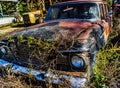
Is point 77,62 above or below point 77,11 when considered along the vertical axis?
below

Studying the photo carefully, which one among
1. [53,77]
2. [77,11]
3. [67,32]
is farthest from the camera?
[77,11]

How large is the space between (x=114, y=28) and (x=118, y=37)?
496mm

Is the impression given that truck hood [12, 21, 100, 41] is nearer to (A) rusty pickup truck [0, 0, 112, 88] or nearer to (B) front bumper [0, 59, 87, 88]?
(A) rusty pickup truck [0, 0, 112, 88]

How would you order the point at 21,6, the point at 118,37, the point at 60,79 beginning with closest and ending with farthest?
the point at 60,79
the point at 118,37
the point at 21,6

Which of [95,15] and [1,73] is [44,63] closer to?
[1,73]

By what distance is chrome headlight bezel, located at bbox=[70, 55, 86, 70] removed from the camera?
11.4ft

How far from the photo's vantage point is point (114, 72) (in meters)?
4.15

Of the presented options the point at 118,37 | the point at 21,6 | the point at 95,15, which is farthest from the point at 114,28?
the point at 21,6

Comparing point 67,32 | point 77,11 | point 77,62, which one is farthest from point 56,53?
point 77,11

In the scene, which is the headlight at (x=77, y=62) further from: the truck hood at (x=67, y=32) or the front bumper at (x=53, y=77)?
the truck hood at (x=67, y=32)

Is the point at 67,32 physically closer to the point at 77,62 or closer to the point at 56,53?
the point at 56,53

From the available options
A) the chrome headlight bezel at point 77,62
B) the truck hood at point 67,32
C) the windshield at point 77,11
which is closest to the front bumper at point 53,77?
the chrome headlight bezel at point 77,62

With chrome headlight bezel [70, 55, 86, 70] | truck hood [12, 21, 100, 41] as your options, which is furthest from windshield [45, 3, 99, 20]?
chrome headlight bezel [70, 55, 86, 70]

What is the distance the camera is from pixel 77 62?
3508 mm
